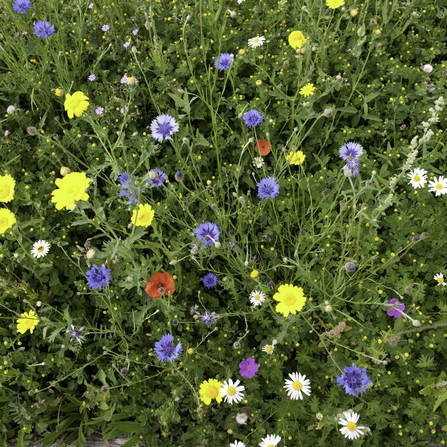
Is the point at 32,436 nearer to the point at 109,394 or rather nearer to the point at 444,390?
the point at 109,394

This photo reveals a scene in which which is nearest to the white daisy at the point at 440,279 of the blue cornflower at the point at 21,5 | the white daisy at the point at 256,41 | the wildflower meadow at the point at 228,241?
the wildflower meadow at the point at 228,241

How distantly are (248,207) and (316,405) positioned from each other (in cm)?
92

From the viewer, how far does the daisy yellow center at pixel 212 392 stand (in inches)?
68.3

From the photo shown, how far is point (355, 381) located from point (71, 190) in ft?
4.14

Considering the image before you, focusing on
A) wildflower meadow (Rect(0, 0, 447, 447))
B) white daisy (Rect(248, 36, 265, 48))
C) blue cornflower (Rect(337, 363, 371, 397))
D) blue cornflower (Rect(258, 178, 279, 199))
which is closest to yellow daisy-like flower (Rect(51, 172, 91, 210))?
wildflower meadow (Rect(0, 0, 447, 447))

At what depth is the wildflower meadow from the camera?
1775 millimetres

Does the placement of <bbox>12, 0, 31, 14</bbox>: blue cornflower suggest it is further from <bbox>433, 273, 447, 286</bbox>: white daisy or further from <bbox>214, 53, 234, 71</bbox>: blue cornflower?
<bbox>433, 273, 447, 286</bbox>: white daisy

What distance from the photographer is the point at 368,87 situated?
8.04ft

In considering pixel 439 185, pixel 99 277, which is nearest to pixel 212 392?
pixel 99 277

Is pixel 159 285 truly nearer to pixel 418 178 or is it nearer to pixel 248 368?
pixel 248 368

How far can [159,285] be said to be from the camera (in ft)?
5.73

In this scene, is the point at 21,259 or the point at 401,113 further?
the point at 401,113

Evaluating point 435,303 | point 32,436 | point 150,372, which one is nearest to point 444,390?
point 435,303

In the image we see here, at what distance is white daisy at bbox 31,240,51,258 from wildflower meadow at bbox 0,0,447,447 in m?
0.01
